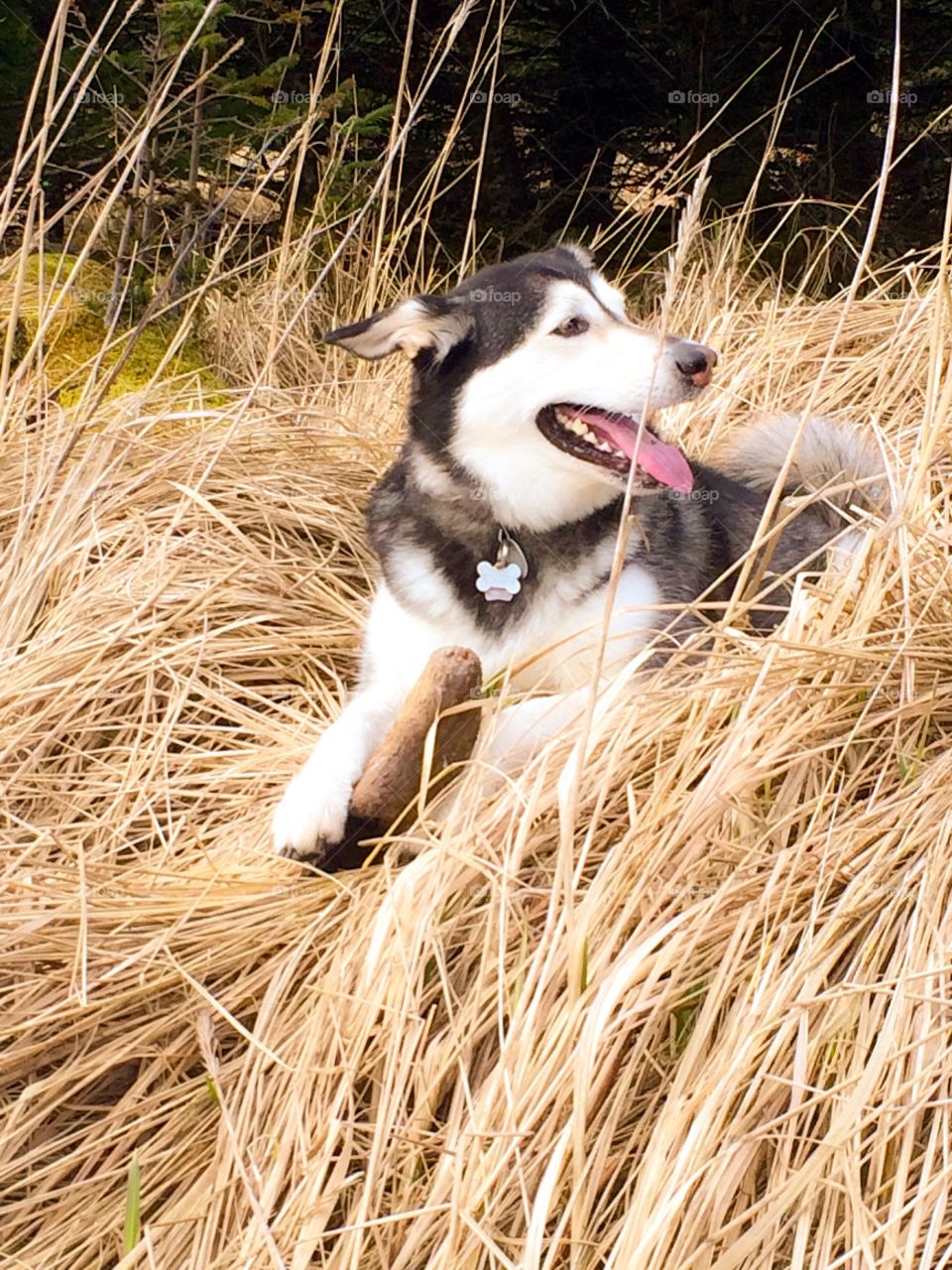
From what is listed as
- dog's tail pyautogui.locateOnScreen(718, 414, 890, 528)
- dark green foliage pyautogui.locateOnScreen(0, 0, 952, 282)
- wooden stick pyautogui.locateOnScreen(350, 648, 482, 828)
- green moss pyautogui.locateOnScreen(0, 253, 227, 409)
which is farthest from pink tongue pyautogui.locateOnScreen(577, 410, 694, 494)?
dark green foliage pyautogui.locateOnScreen(0, 0, 952, 282)

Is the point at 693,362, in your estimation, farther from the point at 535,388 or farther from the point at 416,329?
the point at 416,329

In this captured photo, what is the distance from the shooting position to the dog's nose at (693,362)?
2920 mm

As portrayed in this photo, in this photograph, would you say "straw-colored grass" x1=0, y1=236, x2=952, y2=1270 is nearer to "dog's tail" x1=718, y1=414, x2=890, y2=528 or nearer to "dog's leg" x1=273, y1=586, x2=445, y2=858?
"dog's leg" x1=273, y1=586, x2=445, y2=858

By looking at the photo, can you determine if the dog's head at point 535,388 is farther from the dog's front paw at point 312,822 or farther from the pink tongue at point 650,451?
the dog's front paw at point 312,822

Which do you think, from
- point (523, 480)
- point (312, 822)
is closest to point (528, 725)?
point (312, 822)

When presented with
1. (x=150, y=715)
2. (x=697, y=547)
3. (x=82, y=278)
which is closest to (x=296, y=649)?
(x=150, y=715)

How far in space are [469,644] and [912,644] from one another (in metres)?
1.05

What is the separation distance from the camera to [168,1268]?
1.99 m

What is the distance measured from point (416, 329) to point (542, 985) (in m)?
1.69

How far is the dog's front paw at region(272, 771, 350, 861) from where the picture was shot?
2.48m

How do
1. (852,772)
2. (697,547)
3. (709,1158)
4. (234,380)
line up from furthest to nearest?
(234,380) → (697,547) → (852,772) → (709,1158)

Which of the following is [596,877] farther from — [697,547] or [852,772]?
[697,547]

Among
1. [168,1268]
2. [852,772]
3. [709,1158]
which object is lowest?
[168,1268]

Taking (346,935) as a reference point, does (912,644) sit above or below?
above
